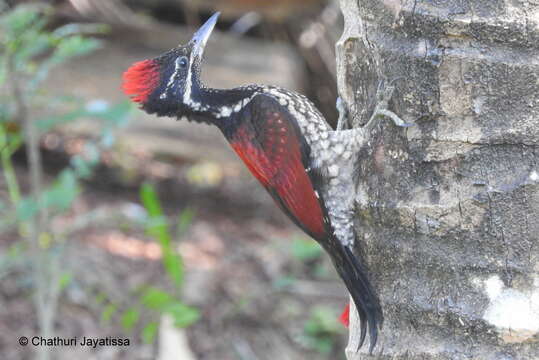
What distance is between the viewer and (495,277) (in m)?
2.14

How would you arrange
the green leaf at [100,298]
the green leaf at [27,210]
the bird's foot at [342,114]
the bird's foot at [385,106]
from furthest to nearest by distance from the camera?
1. the green leaf at [100,298]
2. the green leaf at [27,210]
3. the bird's foot at [342,114]
4. the bird's foot at [385,106]

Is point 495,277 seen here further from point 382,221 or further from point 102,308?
point 102,308

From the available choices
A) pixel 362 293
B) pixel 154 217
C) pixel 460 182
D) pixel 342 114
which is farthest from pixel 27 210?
pixel 460 182

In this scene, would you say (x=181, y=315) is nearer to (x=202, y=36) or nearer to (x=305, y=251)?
(x=202, y=36)

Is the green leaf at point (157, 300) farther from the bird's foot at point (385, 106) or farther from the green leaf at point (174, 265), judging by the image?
the bird's foot at point (385, 106)

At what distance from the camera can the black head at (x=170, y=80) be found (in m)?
3.05

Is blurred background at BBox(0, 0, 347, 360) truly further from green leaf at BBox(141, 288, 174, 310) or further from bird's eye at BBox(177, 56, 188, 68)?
bird's eye at BBox(177, 56, 188, 68)

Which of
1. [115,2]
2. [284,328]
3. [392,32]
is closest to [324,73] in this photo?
[115,2]

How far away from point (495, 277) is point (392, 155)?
0.47 metres

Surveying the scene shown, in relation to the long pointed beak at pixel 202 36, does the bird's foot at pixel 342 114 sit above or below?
below

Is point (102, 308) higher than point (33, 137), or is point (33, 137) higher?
point (33, 137)

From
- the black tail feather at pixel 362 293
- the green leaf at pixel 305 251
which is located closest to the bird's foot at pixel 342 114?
the black tail feather at pixel 362 293

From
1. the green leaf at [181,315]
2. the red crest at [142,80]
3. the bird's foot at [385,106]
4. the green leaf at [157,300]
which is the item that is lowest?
the green leaf at [181,315]

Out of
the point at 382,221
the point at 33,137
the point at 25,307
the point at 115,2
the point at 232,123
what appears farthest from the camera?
the point at 115,2
